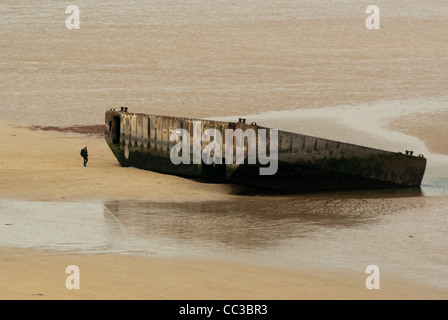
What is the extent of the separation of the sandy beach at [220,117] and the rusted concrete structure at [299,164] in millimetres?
459

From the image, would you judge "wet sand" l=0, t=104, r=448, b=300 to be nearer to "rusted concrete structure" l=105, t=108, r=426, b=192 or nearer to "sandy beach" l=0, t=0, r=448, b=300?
"sandy beach" l=0, t=0, r=448, b=300

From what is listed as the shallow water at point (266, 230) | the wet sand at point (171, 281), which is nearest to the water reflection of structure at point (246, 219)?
the shallow water at point (266, 230)

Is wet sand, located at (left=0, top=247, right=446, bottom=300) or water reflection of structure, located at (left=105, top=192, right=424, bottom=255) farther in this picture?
water reflection of structure, located at (left=105, top=192, right=424, bottom=255)

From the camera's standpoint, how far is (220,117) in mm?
30828

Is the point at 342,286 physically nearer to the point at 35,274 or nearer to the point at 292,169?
the point at 35,274

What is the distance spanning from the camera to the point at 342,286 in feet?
41.1

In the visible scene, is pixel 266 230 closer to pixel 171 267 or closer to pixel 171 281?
pixel 171 267

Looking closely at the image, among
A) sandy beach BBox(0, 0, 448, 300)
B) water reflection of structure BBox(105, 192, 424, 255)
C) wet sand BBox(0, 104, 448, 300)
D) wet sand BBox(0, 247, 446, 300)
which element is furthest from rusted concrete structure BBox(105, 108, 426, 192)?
wet sand BBox(0, 247, 446, 300)

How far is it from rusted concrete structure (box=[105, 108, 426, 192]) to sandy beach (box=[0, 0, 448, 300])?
459 millimetres

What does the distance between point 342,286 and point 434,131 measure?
55.7 feet

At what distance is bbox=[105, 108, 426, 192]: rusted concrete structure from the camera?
21344mm

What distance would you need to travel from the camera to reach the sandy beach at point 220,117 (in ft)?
43.1

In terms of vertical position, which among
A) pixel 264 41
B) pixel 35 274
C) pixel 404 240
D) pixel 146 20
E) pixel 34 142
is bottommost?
pixel 35 274
